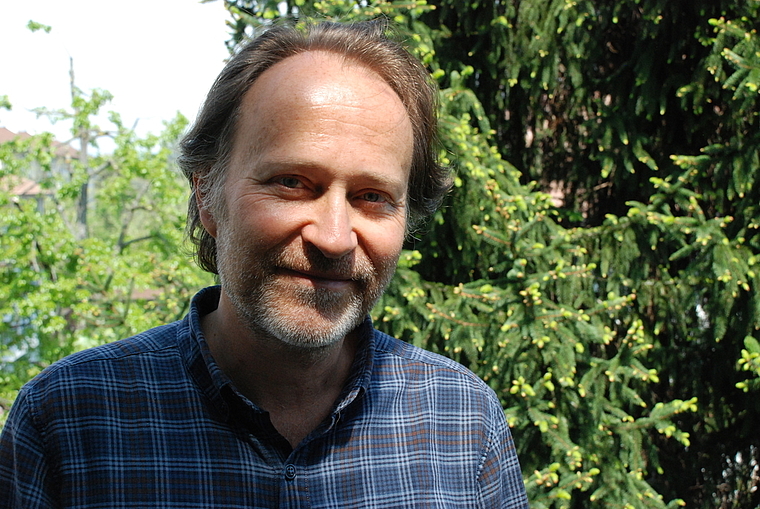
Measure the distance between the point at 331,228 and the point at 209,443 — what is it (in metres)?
0.51

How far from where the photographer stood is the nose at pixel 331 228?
3.95ft

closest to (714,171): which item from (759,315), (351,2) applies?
(759,315)

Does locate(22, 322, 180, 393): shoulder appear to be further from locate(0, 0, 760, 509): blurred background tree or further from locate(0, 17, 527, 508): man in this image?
locate(0, 0, 760, 509): blurred background tree

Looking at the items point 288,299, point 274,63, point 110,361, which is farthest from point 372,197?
Answer: point 110,361

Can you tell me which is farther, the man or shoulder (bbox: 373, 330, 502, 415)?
shoulder (bbox: 373, 330, 502, 415)

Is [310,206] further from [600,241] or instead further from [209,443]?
[600,241]

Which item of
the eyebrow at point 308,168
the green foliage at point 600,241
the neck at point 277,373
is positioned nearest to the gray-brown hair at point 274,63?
the eyebrow at point 308,168

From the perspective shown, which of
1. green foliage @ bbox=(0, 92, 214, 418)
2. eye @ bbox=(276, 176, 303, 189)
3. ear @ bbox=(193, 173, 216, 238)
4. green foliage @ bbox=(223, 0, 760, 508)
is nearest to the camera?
eye @ bbox=(276, 176, 303, 189)

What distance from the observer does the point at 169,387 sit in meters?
1.32

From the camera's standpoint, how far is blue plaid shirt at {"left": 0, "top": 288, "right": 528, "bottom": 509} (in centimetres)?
119

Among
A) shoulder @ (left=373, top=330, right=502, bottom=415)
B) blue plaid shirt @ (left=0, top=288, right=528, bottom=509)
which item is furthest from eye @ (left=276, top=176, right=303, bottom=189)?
shoulder @ (left=373, top=330, right=502, bottom=415)

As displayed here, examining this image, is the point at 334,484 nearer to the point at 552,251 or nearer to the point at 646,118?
the point at 552,251

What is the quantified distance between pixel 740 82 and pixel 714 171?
21.1 inches

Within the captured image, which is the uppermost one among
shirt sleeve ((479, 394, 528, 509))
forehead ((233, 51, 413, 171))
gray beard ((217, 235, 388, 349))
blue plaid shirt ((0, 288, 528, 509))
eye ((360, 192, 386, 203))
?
forehead ((233, 51, 413, 171))
